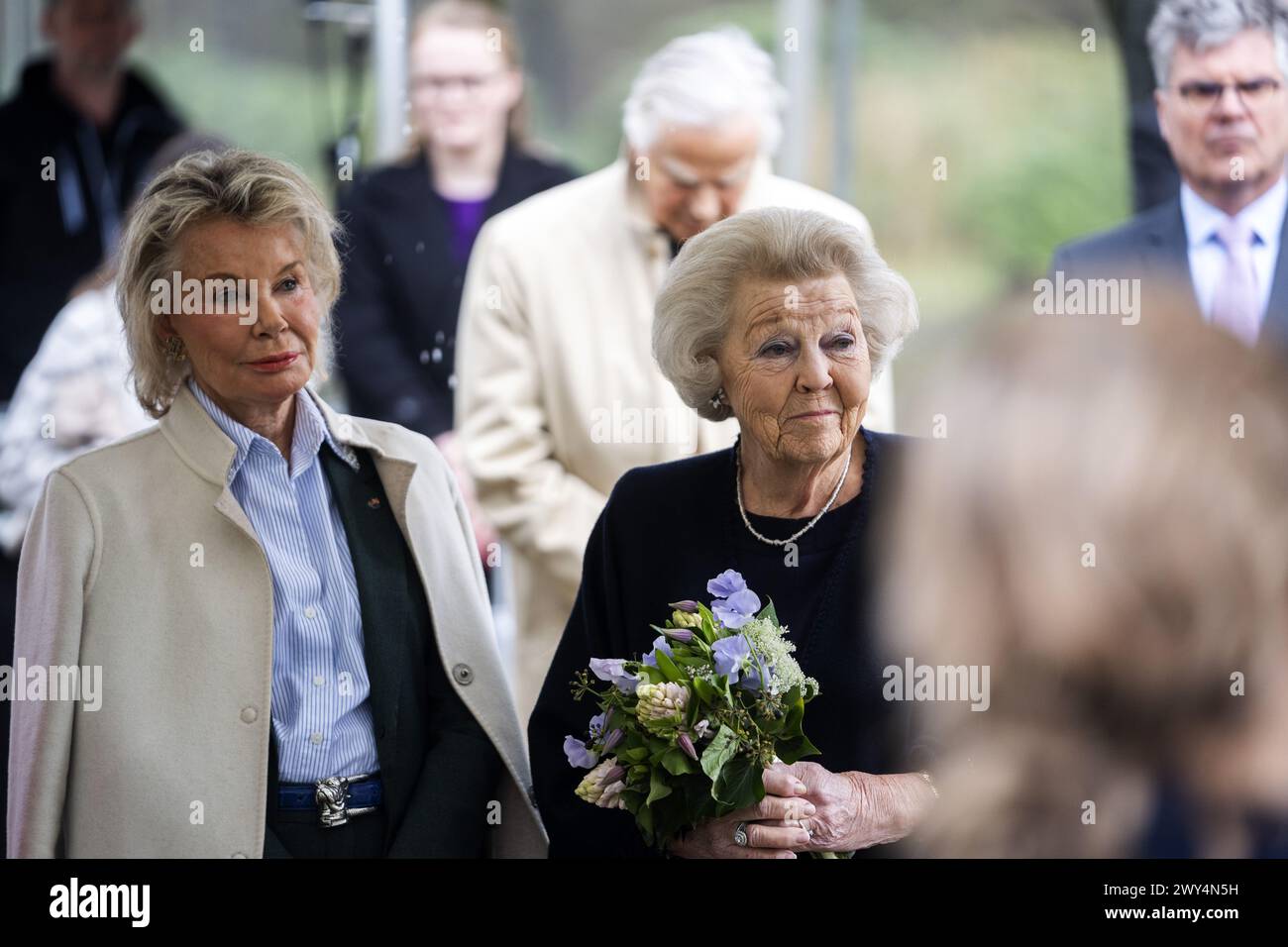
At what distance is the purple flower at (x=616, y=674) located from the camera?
2.30m

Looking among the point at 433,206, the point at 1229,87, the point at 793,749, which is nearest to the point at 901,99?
the point at 1229,87

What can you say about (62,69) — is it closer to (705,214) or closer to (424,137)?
(424,137)

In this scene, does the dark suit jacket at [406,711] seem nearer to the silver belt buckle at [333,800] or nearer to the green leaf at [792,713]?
the silver belt buckle at [333,800]

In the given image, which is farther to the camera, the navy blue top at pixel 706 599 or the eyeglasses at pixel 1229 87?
the eyeglasses at pixel 1229 87

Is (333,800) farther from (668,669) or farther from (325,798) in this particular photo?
(668,669)

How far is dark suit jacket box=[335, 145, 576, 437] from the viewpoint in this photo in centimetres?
399

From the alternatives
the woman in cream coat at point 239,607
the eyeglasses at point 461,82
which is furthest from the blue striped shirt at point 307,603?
the eyeglasses at point 461,82

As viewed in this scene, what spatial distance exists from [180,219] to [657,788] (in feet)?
3.76

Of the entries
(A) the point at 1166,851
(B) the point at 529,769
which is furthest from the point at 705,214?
(A) the point at 1166,851

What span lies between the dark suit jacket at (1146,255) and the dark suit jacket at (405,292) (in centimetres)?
133

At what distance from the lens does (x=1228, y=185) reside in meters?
3.69

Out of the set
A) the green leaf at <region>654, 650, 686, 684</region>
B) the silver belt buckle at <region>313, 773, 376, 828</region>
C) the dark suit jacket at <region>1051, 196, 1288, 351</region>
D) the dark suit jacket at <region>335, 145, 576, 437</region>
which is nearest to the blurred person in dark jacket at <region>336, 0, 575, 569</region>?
the dark suit jacket at <region>335, 145, 576, 437</region>

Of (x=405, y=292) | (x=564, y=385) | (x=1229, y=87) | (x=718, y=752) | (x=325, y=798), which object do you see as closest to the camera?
(x=718, y=752)

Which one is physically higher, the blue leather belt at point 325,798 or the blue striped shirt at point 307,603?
the blue striped shirt at point 307,603
